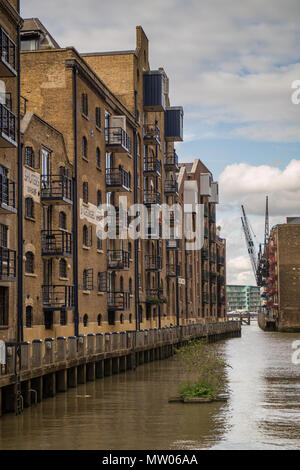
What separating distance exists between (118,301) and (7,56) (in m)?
22.8

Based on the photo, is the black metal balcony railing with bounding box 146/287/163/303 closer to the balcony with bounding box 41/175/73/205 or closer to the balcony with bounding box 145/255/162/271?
the balcony with bounding box 145/255/162/271

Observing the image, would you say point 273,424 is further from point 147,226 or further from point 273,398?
point 147,226

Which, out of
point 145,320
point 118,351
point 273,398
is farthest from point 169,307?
point 273,398

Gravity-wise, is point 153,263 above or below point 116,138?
below

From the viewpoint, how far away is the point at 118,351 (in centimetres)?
3750

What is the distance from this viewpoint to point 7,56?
30.3 m

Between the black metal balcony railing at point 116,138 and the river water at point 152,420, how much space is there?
18604 millimetres

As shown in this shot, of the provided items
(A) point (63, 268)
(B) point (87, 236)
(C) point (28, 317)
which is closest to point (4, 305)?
(C) point (28, 317)

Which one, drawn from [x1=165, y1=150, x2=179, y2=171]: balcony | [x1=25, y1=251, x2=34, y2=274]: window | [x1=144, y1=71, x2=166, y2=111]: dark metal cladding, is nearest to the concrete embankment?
[x1=25, y1=251, x2=34, y2=274]: window

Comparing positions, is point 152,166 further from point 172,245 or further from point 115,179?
point 115,179

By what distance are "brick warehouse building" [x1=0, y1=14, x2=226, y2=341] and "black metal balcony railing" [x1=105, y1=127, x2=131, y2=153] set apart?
0.08 meters

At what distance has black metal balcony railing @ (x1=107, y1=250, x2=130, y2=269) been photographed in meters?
47.9

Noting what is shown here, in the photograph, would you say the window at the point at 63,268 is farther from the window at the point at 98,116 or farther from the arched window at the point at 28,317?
the window at the point at 98,116
